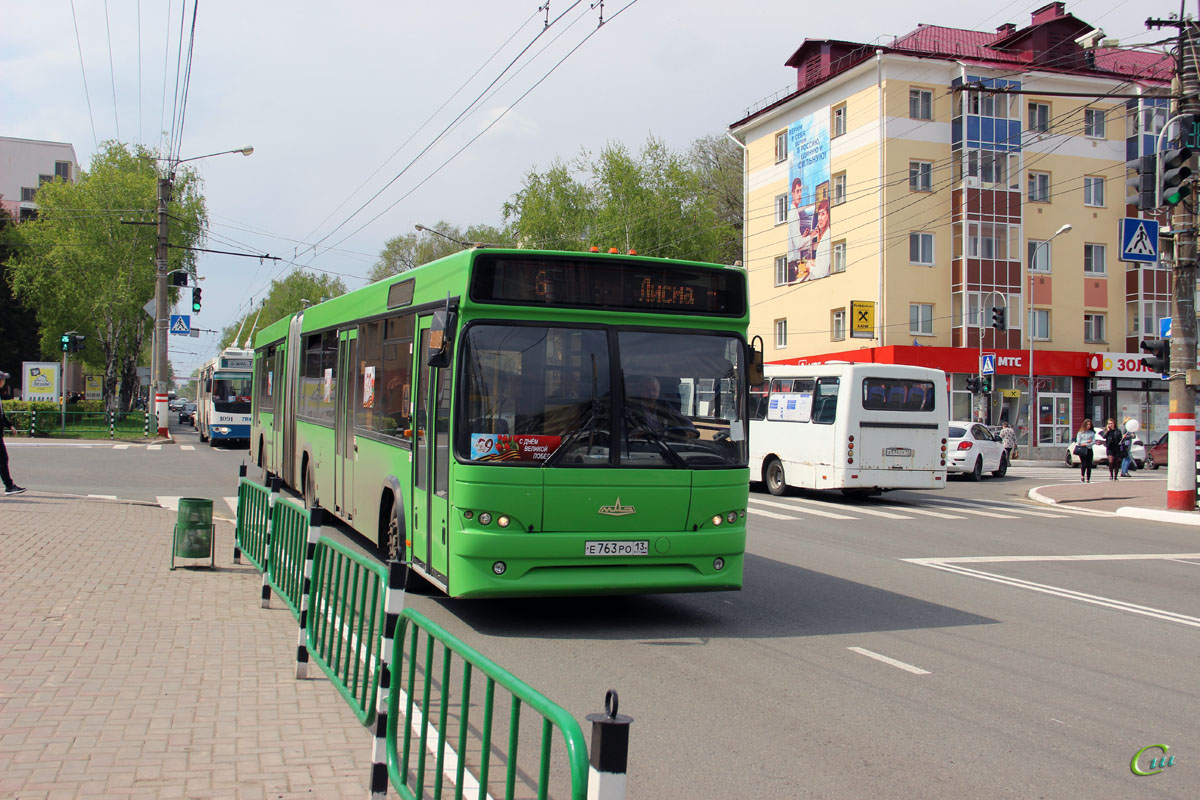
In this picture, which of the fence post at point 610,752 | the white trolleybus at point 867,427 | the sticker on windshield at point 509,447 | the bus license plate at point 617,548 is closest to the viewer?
the fence post at point 610,752

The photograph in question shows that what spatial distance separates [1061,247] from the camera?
46.8 metres

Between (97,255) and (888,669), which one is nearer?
(888,669)

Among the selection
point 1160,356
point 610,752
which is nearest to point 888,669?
point 610,752

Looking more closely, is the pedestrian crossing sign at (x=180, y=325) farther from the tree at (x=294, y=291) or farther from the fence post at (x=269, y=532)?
the tree at (x=294, y=291)

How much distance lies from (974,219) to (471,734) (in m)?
44.2

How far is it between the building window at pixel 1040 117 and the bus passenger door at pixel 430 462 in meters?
43.5

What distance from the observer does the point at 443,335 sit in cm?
805

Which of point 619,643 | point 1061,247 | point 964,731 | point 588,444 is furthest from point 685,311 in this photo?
point 1061,247

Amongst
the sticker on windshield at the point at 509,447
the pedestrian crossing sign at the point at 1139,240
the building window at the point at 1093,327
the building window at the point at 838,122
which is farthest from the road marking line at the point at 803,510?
the building window at the point at 1093,327

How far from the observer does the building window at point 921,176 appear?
43938 mm

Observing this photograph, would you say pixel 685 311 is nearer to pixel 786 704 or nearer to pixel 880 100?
pixel 786 704

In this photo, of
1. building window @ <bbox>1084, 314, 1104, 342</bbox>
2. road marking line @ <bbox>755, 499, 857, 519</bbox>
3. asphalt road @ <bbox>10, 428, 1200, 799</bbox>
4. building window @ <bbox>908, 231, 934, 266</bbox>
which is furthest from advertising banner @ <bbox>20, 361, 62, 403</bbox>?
building window @ <bbox>1084, 314, 1104, 342</bbox>

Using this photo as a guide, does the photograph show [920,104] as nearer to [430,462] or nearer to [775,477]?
[775,477]

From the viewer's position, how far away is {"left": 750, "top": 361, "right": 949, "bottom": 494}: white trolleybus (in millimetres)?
20984
